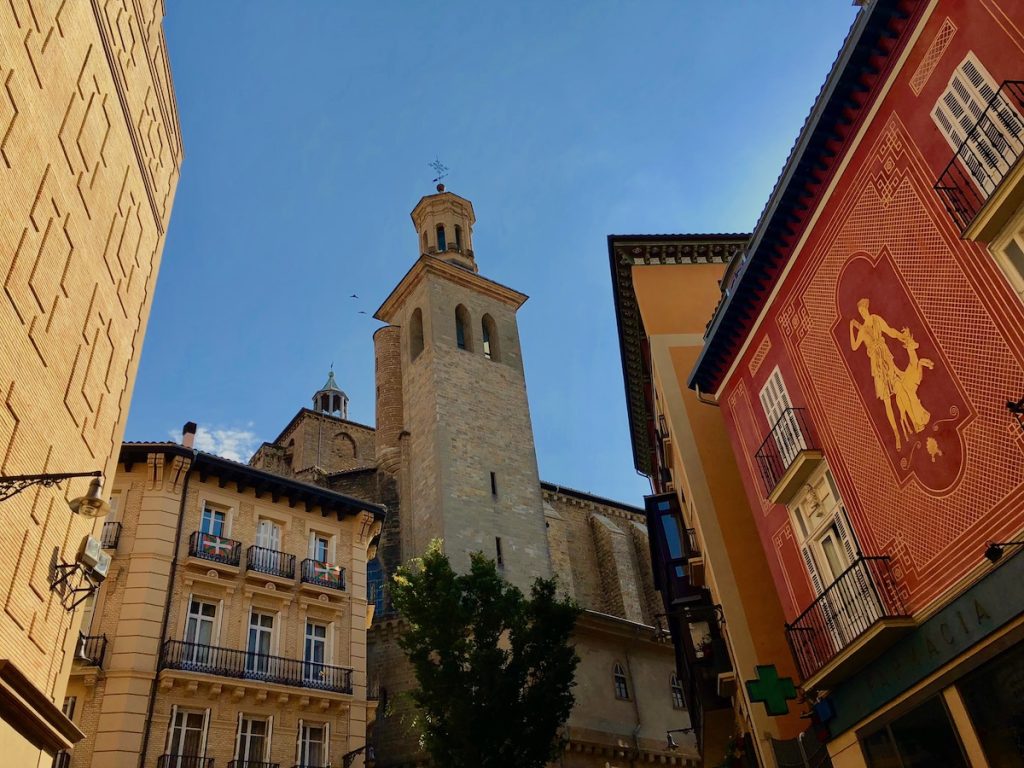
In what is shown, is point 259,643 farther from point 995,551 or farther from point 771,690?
point 995,551

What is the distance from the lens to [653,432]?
78.7 feet

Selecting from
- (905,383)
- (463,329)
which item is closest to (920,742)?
(905,383)

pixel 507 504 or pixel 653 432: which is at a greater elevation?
pixel 507 504

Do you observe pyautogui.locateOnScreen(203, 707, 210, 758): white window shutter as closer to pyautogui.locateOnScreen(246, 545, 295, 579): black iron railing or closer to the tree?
pyautogui.locateOnScreen(246, 545, 295, 579): black iron railing

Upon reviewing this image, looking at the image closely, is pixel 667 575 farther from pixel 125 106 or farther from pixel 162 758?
pixel 125 106

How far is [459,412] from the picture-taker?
35750mm

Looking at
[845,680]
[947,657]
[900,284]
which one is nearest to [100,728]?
[845,680]

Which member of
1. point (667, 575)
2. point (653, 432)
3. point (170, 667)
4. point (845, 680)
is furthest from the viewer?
point (653, 432)

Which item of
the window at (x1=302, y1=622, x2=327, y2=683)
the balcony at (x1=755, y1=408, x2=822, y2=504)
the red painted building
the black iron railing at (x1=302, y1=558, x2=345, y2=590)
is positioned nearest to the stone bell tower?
the black iron railing at (x1=302, y1=558, x2=345, y2=590)

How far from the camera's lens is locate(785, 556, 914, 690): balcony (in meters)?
9.84

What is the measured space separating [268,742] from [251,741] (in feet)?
1.13

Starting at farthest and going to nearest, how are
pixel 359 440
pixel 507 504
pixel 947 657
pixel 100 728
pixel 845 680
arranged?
1. pixel 359 440
2. pixel 507 504
3. pixel 100 728
4. pixel 845 680
5. pixel 947 657

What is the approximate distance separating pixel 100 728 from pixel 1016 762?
15.0m

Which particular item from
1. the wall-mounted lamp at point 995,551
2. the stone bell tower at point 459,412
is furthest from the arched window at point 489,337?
the wall-mounted lamp at point 995,551
